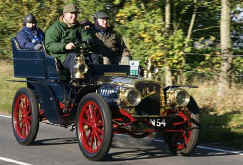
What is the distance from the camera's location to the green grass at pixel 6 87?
1422 cm

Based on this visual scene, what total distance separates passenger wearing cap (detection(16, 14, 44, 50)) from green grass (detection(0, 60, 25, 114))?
3.90 m

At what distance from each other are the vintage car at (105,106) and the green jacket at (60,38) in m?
0.17

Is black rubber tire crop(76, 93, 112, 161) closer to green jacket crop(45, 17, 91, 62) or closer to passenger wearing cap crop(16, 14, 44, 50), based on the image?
green jacket crop(45, 17, 91, 62)

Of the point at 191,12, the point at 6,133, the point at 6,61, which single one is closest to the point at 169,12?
the point at 191,12

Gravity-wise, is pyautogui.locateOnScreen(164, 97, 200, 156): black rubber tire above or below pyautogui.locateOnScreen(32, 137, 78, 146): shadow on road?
above

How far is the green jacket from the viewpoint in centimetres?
838

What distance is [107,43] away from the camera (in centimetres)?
930

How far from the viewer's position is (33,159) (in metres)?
7.61

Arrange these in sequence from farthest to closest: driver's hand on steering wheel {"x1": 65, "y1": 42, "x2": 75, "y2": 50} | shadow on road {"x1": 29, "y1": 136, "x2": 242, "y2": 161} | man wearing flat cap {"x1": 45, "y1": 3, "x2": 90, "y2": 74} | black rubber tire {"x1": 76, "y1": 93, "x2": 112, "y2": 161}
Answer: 1. man wearing flat cap {"x1": 45, "y1": 3, "x2": 90, "y2": 74}
2. driver's hand on steering wheel {"x1": 65, "y1": 42, "x2": 75, "y2": 50}
3. shadow on road {"x1": 29, "y1": 136, "x2": 242, "y2": 161}
4. black rubber tire {"x1": 76, "y1": 93, "x2": 112, "y2": 161}

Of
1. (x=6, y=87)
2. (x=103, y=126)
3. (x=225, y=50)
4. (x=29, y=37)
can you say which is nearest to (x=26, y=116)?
(x=29, y=37)

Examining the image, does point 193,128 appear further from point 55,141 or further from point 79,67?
point 55,141

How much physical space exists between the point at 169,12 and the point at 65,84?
20.1 ft

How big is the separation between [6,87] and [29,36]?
8.20m

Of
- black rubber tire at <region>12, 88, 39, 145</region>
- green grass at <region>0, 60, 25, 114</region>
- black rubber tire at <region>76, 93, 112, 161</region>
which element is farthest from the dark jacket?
green grass at <region>0, 60, 25, 114</region>
